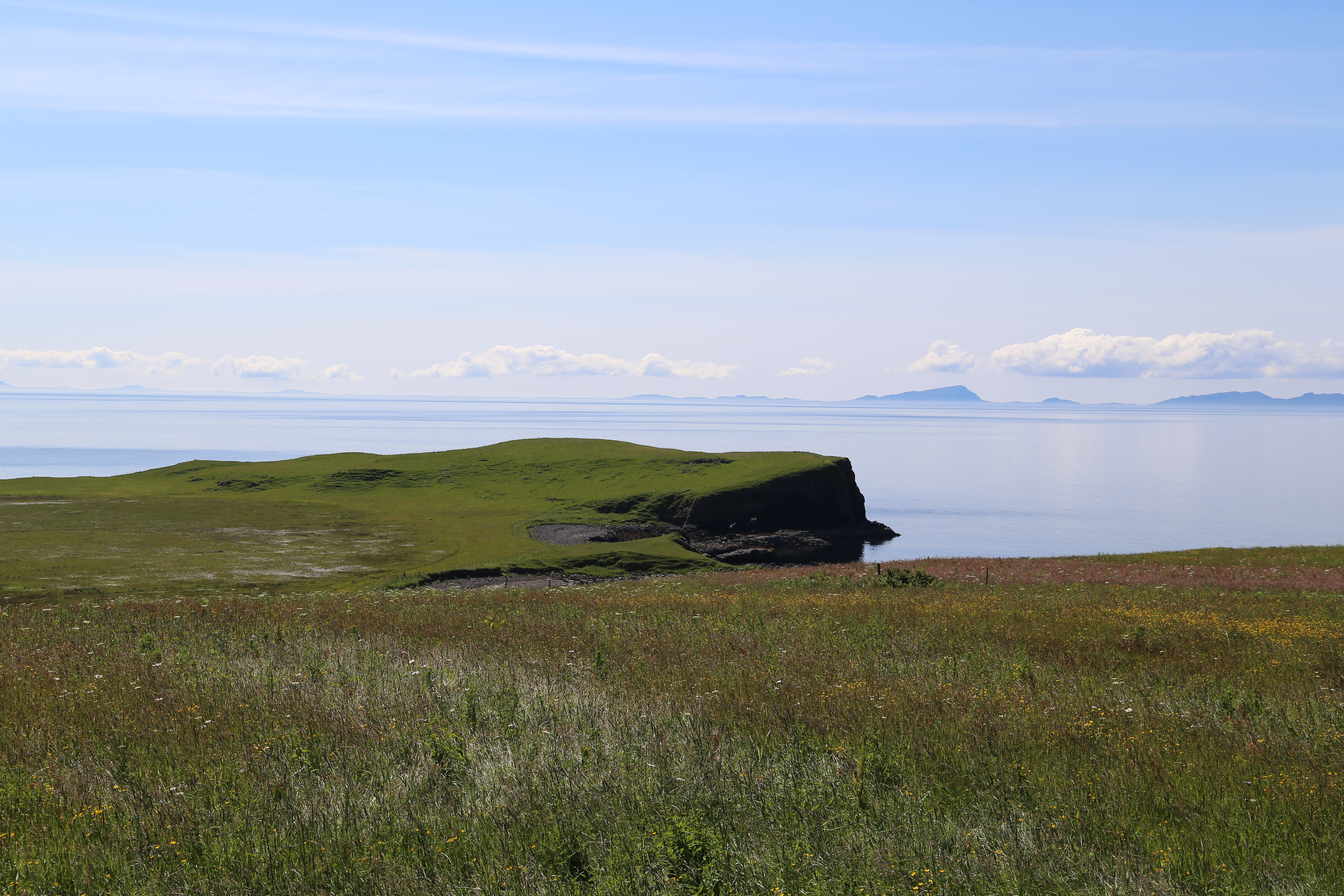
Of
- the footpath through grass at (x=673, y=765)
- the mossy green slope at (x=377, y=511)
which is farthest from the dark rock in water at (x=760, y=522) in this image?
the footpath through grass at (x=673, y=765)

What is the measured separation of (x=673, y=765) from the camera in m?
8.50

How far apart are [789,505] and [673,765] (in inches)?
3106

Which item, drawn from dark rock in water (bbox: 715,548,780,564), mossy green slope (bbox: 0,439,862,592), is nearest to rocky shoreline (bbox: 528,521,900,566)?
dark rock in water (bbox: 715,548,780,564)

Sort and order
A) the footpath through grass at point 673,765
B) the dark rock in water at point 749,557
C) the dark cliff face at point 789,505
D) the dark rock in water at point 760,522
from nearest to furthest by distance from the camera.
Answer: the footpath through grass at point 673,765 < the dark rock in water at point 749,557 < the dark rock in water at point 760,522 < the dark cliff face at point 789,505

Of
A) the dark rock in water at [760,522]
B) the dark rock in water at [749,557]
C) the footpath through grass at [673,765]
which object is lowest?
the dark rock in water at [749,557]

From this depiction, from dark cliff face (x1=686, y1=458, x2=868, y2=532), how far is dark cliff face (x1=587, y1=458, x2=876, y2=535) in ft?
0.20

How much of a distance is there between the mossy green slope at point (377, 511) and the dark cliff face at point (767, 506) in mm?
219

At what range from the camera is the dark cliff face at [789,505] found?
81.7 m

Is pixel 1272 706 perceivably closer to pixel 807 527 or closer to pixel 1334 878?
pixel 1334 878

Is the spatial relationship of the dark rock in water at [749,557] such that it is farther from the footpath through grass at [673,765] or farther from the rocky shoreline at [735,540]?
the footpath through grass at [673,765]

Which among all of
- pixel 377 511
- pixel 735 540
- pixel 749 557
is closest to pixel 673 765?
pixel 749 557

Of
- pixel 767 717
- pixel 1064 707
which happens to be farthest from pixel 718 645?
pixel 1064 707

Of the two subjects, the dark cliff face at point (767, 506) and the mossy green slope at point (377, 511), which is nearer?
the mossy green slope at point (377, 511)

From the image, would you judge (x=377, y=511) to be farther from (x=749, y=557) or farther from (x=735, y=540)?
(x=749, y=557)
